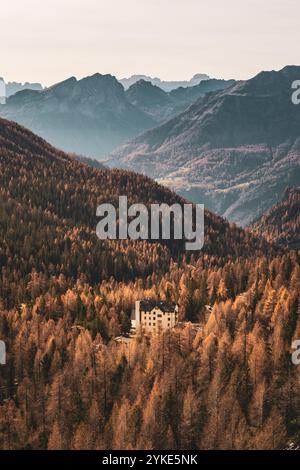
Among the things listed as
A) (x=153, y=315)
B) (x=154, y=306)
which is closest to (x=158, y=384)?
(x=153, y=315)

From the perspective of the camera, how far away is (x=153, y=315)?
6383 inches

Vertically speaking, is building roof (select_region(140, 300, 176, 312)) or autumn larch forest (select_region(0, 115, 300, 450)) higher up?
building roof (select_region(140, 300, 176, 312))

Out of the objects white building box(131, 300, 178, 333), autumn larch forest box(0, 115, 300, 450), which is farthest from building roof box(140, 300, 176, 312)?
autumn larch forest box(0, 115, 300, 450)

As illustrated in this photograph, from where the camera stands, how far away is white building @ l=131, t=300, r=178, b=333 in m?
162

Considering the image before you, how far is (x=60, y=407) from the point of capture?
126500 mm

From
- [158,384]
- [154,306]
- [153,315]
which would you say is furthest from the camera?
[153,315]

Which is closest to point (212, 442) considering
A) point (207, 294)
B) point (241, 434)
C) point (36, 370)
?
point (241, 434)

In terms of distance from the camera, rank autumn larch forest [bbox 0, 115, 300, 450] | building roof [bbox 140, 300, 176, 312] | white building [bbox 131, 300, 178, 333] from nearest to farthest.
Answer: autumn larch forest [bbox 0, 115, 300, 450] → white building [bbox 131, 300, 178, 333] → building roof [bbox 140, 300, 176, 312]

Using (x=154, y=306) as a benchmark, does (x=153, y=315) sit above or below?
below

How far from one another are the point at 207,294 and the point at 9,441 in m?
85.1

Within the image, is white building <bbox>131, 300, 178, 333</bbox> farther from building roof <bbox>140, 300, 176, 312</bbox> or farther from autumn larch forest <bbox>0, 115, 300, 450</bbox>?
autumn larch forest <bbox>0, 115, 300, 450</bbox>

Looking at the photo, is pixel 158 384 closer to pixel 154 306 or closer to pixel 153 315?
pixel 153 315

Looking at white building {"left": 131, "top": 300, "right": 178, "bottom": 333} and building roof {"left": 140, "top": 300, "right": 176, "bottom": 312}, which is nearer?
white building {"left": 131, "top": 300, "right": 178, "bottom": 333}

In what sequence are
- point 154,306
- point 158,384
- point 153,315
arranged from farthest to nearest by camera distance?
point 153,315, point 154,306, point 158,384
